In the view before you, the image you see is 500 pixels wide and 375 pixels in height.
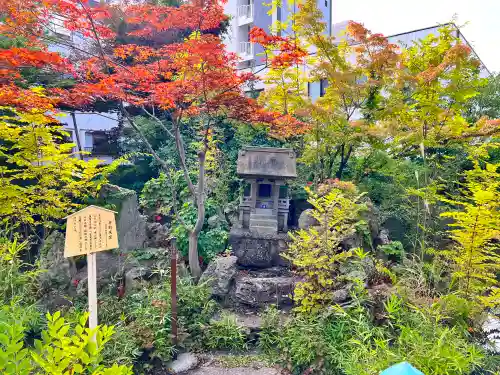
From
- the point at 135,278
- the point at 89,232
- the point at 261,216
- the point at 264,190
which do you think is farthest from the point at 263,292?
the point at 89,232

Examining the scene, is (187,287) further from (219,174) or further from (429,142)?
(429,142)

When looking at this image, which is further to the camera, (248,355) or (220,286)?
(220,286)

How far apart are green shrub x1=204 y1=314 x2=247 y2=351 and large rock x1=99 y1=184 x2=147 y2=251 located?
8.18 feet

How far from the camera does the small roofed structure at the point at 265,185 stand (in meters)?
7.14

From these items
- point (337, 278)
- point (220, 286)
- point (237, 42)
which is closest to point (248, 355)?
point (220, 286)

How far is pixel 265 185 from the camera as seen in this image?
Answer: 764 cm

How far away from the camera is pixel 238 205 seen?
8.22 m

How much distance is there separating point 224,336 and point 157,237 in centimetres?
315

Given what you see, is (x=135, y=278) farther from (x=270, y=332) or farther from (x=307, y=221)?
(x=307, y=221)

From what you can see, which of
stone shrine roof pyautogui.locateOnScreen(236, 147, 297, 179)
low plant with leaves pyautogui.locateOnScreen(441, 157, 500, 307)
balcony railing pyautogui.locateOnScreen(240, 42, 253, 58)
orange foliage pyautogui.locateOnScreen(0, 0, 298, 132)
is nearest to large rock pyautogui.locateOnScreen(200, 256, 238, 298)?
stone shrine roof pyautogui.locateOnScreen(236, 147, 297, 179)

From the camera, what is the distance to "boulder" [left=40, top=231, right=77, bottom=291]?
17.6 ft

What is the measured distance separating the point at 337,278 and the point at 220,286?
7.42ft

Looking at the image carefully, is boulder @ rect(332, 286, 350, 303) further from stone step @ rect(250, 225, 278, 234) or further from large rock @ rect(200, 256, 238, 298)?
Result: stone step @ rect(250, 225, 278, 234)

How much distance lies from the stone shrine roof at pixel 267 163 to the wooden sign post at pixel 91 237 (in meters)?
3.53
